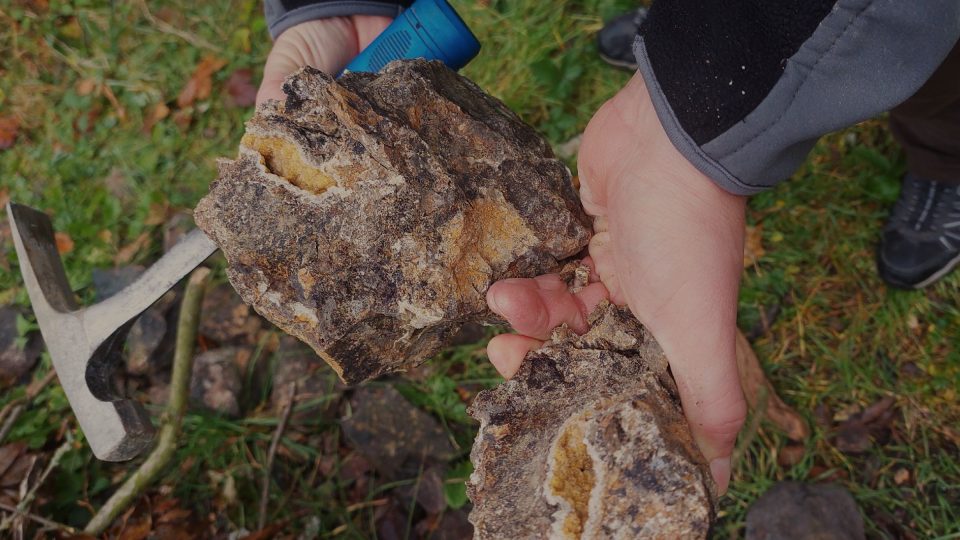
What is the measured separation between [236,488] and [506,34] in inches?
102

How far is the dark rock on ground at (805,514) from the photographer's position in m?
2.71

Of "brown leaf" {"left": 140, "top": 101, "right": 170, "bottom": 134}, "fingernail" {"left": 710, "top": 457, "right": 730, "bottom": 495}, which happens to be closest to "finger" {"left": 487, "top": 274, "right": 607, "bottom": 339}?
"fingernail" {"left": 710, "top": 457, "right": 730, "bottom": 495}

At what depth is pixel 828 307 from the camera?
10.4ft

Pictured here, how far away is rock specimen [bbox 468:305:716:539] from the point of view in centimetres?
167

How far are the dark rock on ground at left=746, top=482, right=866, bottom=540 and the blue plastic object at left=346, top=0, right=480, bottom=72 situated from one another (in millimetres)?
2046

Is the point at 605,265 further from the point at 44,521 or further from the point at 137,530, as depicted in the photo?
the point at 44,521

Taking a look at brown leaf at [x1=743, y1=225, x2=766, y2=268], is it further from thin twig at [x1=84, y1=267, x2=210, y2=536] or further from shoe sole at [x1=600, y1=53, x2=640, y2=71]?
thin twig at [x1=84, y1=267, x2=210, y2=536]

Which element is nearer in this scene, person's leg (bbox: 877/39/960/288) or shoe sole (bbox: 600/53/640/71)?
person's leg (bbox: 877/39/960/288)

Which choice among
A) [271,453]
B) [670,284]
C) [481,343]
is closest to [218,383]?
[271,453]

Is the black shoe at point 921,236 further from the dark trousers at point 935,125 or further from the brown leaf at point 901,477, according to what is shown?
the brown leaf at point 901,477

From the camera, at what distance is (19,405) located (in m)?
3.10

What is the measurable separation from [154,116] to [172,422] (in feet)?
6.46

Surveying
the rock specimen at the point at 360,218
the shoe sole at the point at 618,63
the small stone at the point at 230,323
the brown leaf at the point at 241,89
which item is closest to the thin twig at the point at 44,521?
Result: the small stone at the point at 230,323

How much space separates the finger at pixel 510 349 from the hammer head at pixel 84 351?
3.99ft
